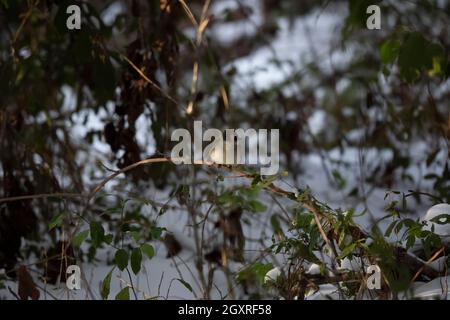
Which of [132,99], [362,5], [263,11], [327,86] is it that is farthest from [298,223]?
[263,11]

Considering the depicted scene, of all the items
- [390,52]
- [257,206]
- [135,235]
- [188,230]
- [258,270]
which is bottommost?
[258,270]

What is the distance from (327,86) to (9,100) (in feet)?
12.1

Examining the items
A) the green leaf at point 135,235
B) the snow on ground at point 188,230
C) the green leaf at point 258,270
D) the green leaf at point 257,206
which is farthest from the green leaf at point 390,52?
the green leaf at point 135,235

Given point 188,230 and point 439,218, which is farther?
point 188,230

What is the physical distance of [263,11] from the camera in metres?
8.22

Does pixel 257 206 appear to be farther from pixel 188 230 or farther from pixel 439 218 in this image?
pixel 188 230

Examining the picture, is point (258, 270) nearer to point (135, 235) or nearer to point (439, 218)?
point (135, 235)

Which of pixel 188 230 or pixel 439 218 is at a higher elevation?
pixel 188 230

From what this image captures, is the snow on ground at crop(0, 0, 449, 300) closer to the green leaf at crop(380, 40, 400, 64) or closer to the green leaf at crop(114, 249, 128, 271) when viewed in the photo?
the green leaf at crop(114, 249, 128, 271)

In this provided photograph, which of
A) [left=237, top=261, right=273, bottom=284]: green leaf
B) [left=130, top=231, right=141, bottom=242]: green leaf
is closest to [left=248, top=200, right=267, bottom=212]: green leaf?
[left=237, top=261, right=273, bottom=284]: green leaf

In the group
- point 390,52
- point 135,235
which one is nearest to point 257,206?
point 135,235

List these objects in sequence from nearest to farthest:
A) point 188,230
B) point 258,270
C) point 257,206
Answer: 1. point 258,270
2. point 257,206
3. point 188,230

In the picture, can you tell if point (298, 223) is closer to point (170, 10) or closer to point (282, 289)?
point (282, 289)

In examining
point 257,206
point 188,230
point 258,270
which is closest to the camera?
point 258,270
